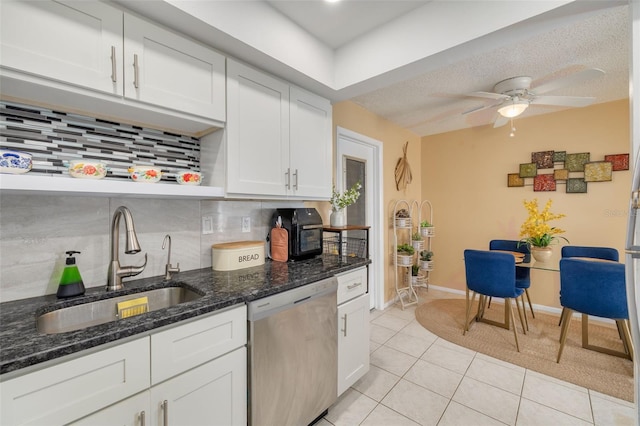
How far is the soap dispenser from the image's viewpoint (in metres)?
1.15

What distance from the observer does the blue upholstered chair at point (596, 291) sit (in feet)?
6.30

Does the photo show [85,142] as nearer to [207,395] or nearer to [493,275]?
[207,395]

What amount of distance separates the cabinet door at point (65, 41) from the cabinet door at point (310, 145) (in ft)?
3.33

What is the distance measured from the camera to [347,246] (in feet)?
8.20

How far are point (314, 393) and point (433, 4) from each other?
242 centimetres

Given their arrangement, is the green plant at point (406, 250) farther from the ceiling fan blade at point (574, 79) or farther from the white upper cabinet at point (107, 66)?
the white upper cabinet at point (107, 66)

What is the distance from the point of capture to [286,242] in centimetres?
188

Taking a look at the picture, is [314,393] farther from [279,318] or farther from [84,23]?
[84,23]

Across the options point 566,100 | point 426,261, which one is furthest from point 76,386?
point 426,261

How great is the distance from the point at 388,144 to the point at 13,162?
10.9ft

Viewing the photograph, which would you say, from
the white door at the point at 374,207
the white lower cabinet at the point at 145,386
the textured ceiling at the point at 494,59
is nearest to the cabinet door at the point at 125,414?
the white lower cabinet at the point at 145,386

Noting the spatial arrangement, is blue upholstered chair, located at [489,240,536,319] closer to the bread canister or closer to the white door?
the white door

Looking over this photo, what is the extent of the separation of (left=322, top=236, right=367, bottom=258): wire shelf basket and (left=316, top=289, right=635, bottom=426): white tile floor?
3.02 feet

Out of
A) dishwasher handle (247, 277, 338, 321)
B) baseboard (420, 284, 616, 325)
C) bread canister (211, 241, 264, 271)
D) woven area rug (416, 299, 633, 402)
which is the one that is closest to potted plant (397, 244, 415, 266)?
woven area rug (416, 299, 633, 402)
